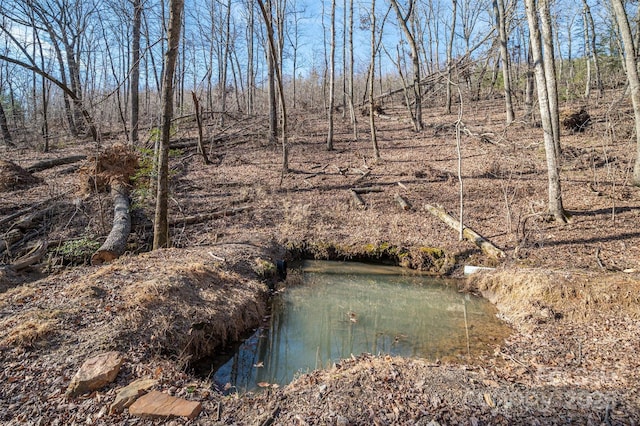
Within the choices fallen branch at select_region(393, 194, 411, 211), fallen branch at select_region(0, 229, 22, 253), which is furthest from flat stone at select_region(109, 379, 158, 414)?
fallen branch at select_region(393, 194, 411, 211)

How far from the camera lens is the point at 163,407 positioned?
3.30 meters

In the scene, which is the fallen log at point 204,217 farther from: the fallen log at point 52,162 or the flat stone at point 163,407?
the fallen log at point 52,162

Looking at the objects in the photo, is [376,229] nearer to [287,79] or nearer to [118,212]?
[118,212]

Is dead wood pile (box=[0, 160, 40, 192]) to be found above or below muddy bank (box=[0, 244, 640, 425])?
above

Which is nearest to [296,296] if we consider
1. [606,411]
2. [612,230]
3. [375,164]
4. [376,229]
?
[376,229]

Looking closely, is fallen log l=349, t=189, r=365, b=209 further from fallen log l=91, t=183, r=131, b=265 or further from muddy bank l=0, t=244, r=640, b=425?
fallen log l=91, t=183, r=131, b=265

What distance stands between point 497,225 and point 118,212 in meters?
9.26

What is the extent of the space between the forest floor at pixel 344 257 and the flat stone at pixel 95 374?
9cm

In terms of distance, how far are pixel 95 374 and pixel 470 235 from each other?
7.99m

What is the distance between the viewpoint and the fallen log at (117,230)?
23.5 ft

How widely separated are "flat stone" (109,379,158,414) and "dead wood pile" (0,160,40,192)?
35.6 ft

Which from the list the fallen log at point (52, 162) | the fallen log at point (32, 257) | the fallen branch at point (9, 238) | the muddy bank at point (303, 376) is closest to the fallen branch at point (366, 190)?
the muddy bank at point (303, 376)

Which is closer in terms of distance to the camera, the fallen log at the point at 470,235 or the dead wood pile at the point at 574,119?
the fallen log at the point at 470,235

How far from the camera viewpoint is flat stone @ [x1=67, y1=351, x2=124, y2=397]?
11.4 ft
